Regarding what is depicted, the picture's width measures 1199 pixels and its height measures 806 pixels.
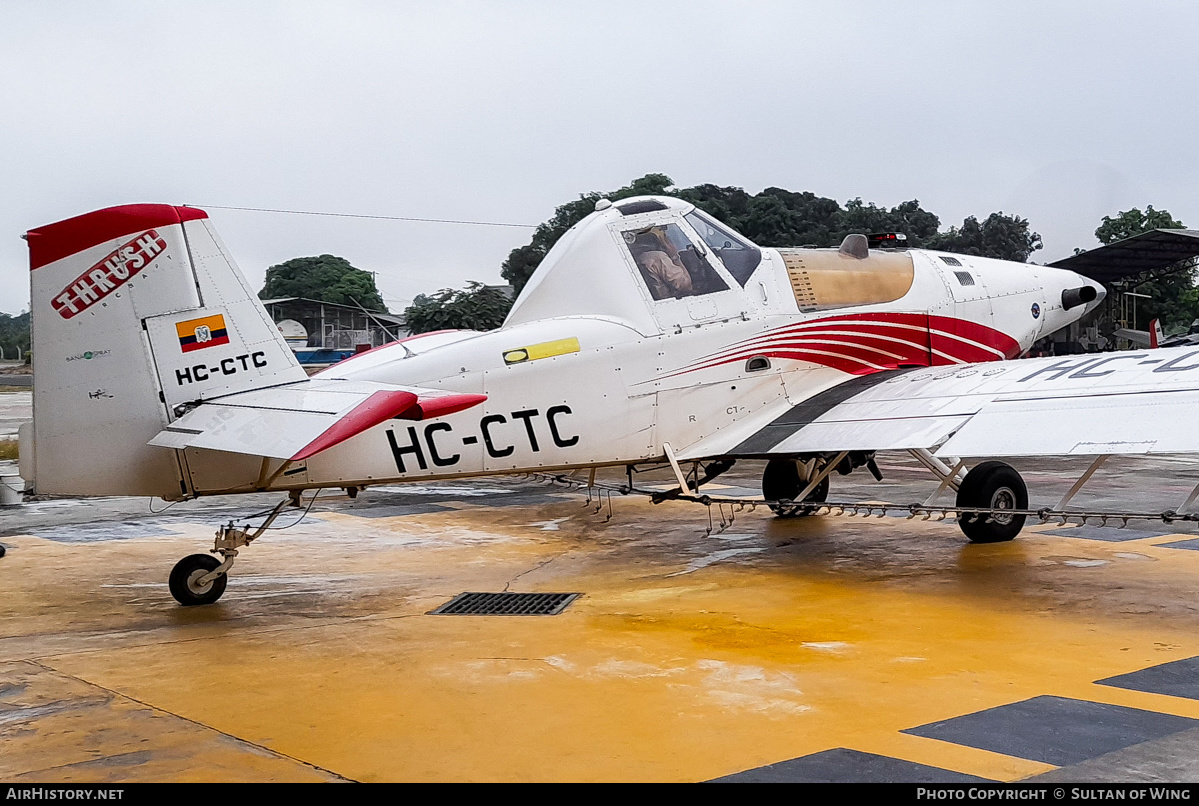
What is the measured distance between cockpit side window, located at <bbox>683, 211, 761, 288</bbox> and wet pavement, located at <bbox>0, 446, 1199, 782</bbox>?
2.57 m

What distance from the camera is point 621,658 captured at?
6.15 m

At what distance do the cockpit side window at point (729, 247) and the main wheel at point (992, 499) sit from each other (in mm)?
→ 2675

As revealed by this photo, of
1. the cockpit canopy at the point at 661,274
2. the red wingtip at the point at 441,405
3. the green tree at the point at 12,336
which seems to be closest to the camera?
the red wingtip at the point at 441,405

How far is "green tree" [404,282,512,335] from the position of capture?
25.3 meters

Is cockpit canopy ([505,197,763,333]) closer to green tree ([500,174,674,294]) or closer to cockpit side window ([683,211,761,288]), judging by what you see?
cockpit side window ([683,211,761,288])

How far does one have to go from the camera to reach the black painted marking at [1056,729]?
14.6 feet

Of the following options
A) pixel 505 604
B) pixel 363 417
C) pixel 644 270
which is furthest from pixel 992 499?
pixel 363 417

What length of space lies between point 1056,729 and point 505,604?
13.4ft

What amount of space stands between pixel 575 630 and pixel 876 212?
31280mm

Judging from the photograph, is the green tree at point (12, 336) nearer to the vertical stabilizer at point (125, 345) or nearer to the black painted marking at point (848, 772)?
the vertical stabilizer at point (125, 345)

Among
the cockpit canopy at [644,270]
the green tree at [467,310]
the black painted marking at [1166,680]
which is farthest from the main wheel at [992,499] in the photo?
the green tree at [467,310]

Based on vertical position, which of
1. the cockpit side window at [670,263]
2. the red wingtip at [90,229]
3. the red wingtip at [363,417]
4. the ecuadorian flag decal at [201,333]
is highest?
the red wingtip at [90,229]
